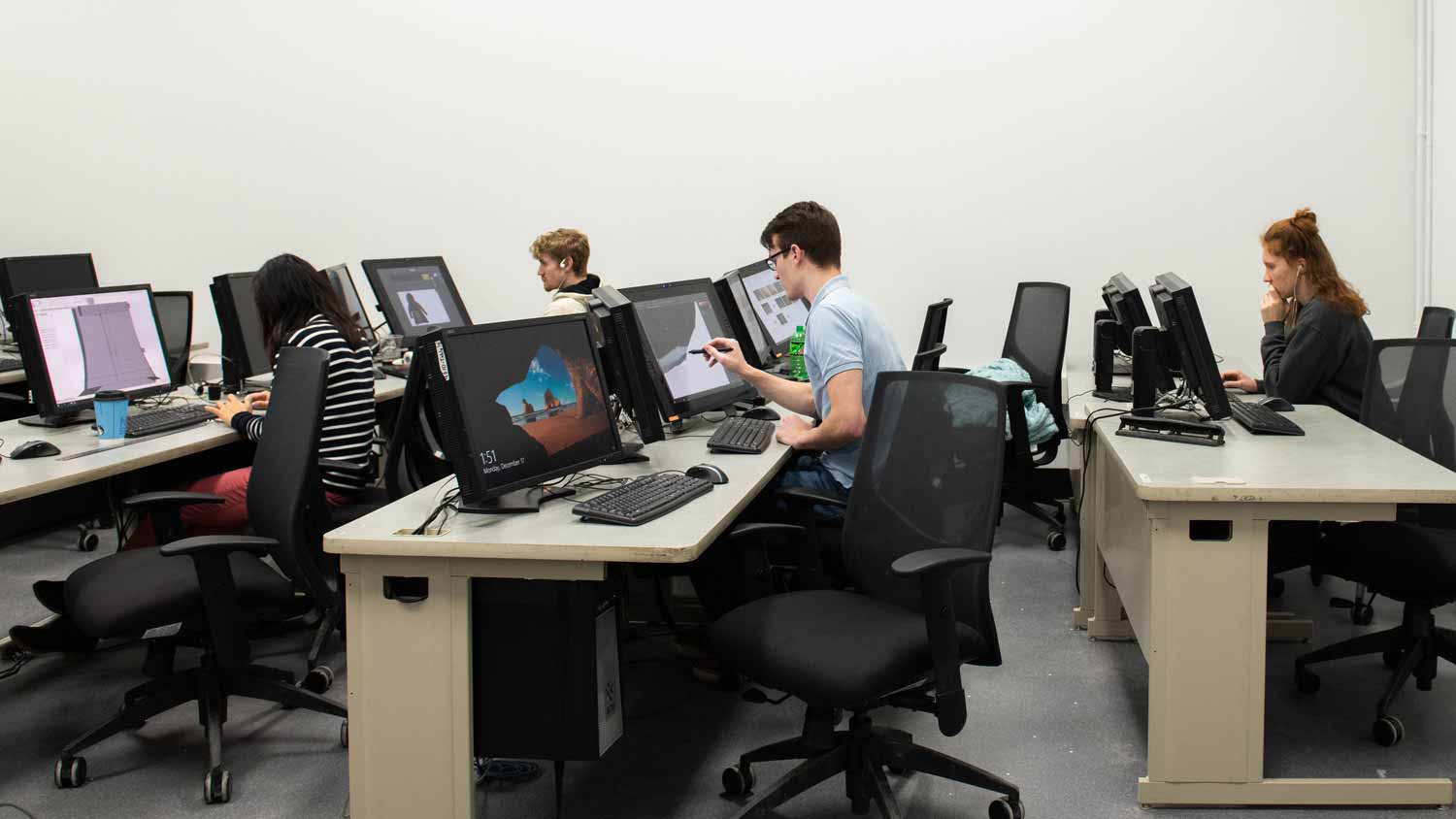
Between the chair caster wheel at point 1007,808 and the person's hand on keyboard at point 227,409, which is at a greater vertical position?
the person's hand on keyboard at point 227,409

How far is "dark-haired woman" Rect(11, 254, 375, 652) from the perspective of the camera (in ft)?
11.5

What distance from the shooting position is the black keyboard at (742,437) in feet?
10.5

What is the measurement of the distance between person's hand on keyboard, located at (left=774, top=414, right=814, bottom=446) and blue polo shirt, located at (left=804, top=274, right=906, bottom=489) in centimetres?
9

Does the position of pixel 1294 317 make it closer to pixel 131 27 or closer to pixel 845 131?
pixel 845 131

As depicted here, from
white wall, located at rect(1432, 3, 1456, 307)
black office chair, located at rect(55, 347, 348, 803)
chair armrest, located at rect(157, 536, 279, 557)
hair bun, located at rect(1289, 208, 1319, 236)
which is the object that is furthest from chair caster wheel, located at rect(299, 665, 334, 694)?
white wall, located at rect(1432, 3, 1456, 307)

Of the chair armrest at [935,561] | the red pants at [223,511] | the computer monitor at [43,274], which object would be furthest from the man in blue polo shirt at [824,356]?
the computer monitor at [43,274]

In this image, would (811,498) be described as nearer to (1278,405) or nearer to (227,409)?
(1278,405)

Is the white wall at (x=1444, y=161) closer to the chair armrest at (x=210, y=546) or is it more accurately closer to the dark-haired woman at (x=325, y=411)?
the dark-haired woman at (x=325, y=411)

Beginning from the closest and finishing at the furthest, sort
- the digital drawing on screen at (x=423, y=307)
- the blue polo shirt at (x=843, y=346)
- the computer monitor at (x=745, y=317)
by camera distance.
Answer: the blue polo shirt at (x=843, y=346)
the computer monitor at (x=745, y=317)
the digital drawing on screen at (x=423, y=307)

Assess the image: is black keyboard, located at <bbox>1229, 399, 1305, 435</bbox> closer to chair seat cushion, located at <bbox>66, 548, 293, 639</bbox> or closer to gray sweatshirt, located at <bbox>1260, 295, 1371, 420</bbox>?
gray sweatshirt, located at <bbox>1260, 295, 1371, 420</bbox>

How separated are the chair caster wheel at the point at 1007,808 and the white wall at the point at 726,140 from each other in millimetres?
3364

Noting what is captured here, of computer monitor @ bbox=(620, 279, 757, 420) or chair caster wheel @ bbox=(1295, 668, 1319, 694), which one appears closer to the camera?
chair caster wheel @ bbox=(1295, 668, 1319, 694)

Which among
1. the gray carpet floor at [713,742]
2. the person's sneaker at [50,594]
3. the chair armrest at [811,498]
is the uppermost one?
the chair armrest at [811,498]

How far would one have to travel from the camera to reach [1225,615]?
2.64 m
